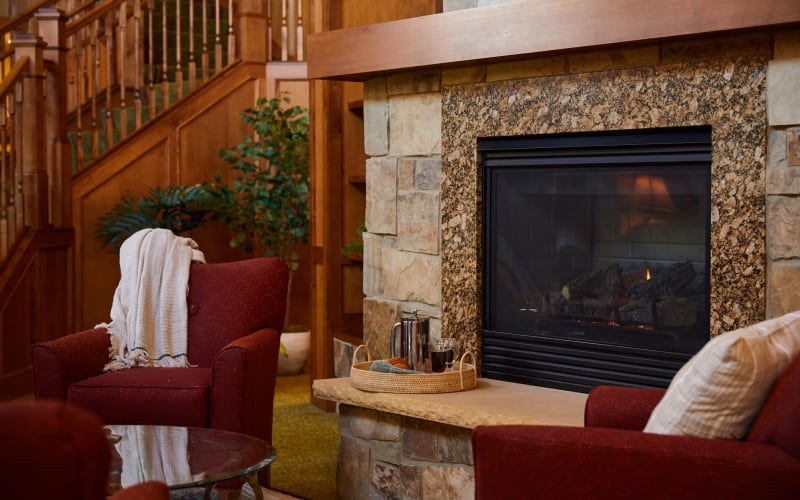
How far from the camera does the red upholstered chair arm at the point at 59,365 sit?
3.36m

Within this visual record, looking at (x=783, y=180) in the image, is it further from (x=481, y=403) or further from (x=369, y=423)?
(x=369, y=423)

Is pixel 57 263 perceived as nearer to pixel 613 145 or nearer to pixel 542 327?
pixel 542 327

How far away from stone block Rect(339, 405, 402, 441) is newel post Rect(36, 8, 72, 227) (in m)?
2.79

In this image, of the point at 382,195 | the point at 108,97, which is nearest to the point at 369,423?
the point at 382,195

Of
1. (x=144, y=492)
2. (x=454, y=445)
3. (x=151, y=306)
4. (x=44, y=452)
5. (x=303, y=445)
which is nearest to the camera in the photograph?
(x=44, y=452)

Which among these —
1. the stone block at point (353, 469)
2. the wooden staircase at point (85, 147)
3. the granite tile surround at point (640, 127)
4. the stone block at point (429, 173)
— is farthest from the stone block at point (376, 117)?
the wooden staircase at point (85, 147)

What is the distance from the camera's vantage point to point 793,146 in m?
2.78

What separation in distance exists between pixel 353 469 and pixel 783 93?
6.03 ft

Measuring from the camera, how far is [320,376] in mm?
4891

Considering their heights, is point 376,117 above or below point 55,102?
below

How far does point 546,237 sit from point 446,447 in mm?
784

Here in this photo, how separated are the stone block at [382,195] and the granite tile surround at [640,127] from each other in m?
0.23

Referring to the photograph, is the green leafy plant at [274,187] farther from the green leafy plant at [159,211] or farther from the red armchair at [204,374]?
the red armchair at [204,374]

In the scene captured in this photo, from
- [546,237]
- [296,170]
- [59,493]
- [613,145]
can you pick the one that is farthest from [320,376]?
[59,493]
